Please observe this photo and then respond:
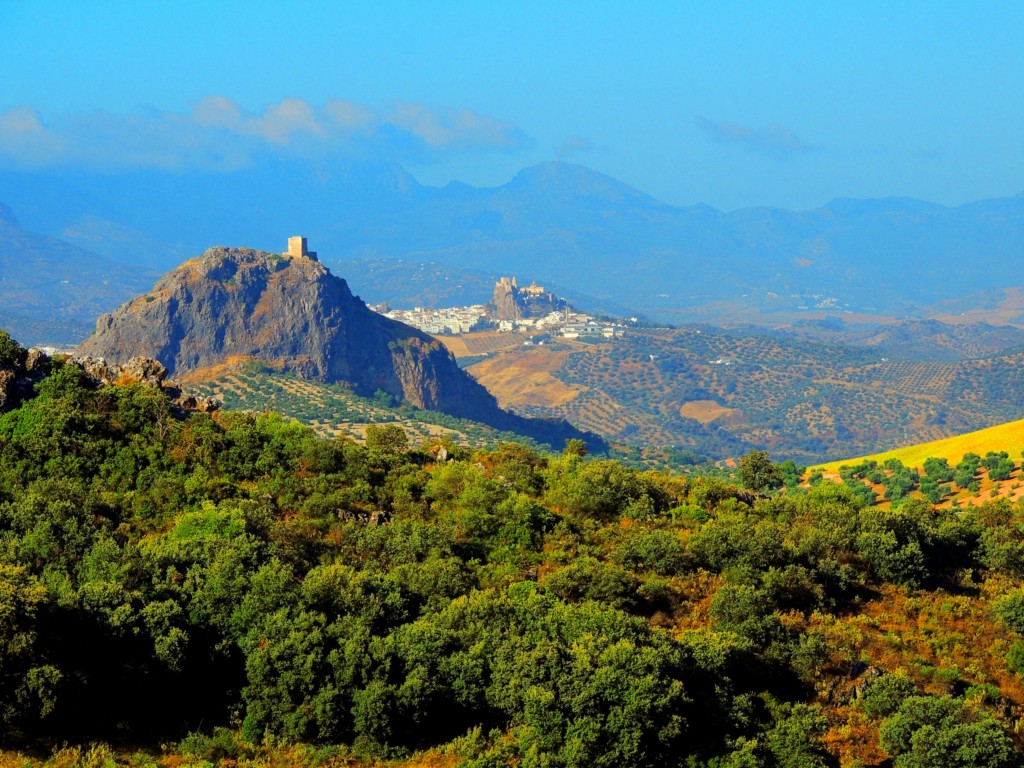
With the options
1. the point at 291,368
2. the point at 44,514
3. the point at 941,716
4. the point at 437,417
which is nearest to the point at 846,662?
the point at 941,716

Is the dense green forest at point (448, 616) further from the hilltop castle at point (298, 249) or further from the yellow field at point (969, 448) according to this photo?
the hilltop castle at point (298, 249)

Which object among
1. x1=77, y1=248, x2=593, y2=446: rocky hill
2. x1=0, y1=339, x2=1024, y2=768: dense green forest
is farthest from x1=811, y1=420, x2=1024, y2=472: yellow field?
x1=77, y1=248, x2=593, y2=446: rocky hill

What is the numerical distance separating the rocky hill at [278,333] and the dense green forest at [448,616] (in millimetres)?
109017


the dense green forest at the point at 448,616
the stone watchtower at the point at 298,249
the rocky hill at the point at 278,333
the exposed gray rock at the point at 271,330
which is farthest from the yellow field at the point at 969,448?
the stone watchtower at the point at 298,249

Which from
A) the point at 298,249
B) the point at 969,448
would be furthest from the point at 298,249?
the point at 969,448

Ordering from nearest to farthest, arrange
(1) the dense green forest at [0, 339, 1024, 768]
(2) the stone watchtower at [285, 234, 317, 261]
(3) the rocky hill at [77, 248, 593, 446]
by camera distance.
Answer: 1. (1) the dense green forest at [0, 339, 1024, 768]
2. (3) the rocky hill at [77, 248, 593, 446]
3. (2) the stone watchtower at [285, 234, 317, 261]

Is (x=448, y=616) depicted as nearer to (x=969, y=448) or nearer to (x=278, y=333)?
(x=969, y=448)

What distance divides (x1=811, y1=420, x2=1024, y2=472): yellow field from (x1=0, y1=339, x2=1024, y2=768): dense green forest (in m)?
38.4

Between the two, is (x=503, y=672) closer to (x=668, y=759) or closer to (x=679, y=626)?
(x=668, y=759)

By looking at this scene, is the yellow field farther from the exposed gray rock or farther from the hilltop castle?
the hilltop castle

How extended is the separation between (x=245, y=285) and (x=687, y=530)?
12711cm

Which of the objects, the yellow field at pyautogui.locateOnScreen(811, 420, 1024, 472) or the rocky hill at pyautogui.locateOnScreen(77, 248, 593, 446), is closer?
the yellow field at pyautogui.locateOnScreen(811, 420, 1024, 472)

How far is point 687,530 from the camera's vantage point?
146 feet

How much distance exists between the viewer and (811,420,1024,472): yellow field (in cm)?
8312
